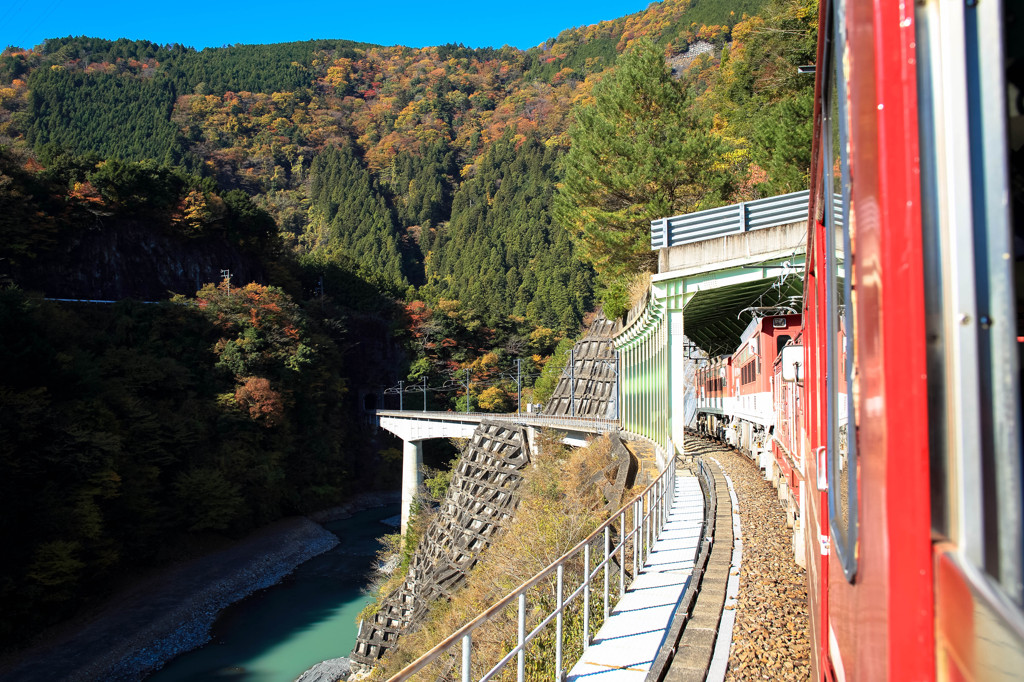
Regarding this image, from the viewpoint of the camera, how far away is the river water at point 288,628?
20.3 meters

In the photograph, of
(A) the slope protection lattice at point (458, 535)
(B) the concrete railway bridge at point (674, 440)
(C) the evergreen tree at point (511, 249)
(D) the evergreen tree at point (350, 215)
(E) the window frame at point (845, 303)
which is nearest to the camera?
(E) the window frame at point (845, 303)

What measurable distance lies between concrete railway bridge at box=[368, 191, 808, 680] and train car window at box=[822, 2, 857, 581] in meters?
1.73

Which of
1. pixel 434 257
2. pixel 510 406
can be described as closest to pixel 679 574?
pixel 510 406

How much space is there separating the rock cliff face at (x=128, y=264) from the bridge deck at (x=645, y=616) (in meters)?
39.1

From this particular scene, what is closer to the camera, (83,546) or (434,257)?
(83,546)

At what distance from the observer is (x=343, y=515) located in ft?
138

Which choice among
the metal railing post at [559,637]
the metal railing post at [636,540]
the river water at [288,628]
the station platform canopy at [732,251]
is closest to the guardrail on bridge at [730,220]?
the station platform canopy at [732,251]

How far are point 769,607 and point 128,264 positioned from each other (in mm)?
45345

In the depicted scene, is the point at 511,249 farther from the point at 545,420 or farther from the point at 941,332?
the point at 941,332

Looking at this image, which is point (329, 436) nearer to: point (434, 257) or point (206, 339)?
point (206, 339)

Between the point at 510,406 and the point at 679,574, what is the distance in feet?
157

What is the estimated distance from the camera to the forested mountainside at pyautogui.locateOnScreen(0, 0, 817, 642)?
74.7 ft

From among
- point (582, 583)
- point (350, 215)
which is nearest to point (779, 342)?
point (582, 583)

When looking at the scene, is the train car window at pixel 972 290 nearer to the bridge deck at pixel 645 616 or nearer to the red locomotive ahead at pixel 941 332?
the red locomotive ahead at pixel 941 332
